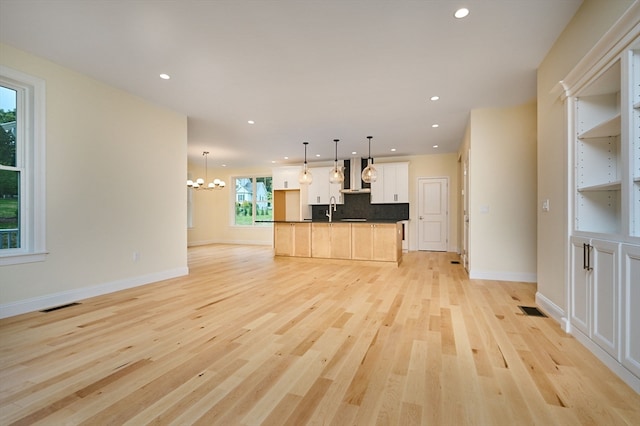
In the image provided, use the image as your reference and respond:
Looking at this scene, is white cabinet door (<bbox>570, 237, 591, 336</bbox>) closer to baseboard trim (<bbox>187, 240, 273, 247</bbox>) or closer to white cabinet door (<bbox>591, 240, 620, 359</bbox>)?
white cabinet door (<bbox>591, 240, 620, 359</bbox>)

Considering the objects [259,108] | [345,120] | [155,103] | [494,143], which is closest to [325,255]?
[345,120]

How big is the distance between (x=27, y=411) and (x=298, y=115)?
4618mm

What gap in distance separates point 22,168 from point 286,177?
6.52 metres

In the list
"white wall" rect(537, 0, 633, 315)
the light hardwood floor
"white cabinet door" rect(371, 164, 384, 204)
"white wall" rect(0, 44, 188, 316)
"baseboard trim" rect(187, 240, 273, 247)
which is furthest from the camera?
"baseboard trim" rect(187, 240, 273, 247)

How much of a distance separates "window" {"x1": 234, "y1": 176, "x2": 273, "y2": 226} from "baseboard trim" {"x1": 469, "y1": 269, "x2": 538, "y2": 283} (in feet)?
22.7

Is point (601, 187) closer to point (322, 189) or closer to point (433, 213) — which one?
point (433, 213)

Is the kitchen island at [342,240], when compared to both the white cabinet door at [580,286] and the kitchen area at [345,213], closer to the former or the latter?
the kitchen area at [345,213]

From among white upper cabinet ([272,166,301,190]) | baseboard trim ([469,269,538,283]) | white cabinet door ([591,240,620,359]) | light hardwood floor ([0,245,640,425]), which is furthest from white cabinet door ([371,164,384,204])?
white cabinet door ([591,240,620,359])

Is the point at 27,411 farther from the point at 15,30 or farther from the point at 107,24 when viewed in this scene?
the point at 15,30

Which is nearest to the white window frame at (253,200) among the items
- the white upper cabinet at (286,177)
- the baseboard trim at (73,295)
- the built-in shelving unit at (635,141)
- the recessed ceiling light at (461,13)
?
the white upper cabinet at (286,177)

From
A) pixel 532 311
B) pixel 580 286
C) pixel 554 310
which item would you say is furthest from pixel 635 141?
pixel 532 311

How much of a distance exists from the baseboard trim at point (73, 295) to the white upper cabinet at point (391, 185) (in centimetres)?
567

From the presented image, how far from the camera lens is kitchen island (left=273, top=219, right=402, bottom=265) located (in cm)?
589

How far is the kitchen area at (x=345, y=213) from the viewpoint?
6023 millimetres
